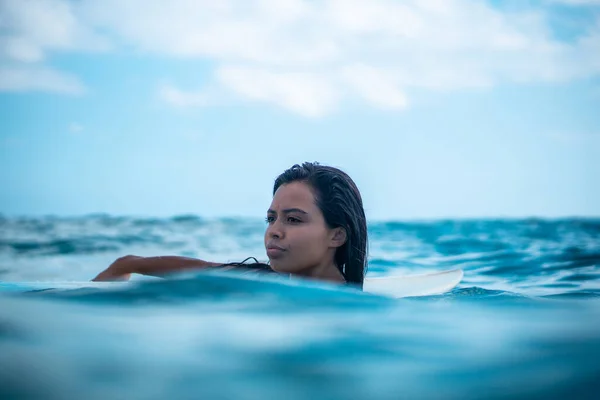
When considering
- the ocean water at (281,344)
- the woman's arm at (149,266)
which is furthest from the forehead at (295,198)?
the ocean water at (281,344)

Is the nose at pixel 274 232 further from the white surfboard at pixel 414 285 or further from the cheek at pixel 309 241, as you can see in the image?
the white surfboard at pixel 414 285

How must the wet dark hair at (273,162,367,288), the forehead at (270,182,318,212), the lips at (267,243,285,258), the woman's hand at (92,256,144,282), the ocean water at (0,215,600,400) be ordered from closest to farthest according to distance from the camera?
the ocean water at (0,215,600,400) < the lips at (267,243,285,258) < the forehead at (270,182,318,212) < the wet dark hair at (273,162,367,288) < the woman's hand at (92,256,144,282)

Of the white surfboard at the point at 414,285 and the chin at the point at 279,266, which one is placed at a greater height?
the white surfboard at the point at 414,285

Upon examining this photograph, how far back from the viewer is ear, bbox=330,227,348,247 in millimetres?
3176

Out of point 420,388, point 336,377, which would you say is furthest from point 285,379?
point 420,388

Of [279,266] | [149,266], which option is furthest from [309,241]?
[149,266]

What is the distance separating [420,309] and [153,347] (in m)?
0.82

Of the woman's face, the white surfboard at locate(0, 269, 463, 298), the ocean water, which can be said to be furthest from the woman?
the ocean water

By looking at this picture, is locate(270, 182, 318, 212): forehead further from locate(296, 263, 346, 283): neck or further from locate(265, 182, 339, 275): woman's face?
locate(296, 263, 346, 283): neck

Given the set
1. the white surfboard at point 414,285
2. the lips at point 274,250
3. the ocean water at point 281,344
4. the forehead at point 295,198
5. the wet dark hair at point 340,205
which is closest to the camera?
the ocean water at point 281,344

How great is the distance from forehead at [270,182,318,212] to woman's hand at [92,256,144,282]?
88cm

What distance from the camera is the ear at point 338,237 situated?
10.4ft

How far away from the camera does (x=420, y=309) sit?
5.96ft

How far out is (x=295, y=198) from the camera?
10.0 feet
